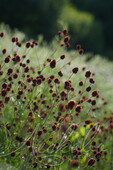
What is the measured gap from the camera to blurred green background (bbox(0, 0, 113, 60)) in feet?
81.5

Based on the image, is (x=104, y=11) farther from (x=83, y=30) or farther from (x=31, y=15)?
(x=31, y=15)

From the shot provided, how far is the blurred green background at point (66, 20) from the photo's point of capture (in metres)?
24.8

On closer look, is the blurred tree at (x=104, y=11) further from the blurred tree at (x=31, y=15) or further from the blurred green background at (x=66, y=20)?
the blurred tree at (x=31, y=15)

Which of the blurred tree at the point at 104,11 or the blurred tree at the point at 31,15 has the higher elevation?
the blurred tree at the point at 104,11

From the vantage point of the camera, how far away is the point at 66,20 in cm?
2783

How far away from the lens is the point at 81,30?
28156 millimetres

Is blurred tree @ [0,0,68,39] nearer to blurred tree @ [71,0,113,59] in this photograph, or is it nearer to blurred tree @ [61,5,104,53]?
blurred tree @ [61,5,104,53]

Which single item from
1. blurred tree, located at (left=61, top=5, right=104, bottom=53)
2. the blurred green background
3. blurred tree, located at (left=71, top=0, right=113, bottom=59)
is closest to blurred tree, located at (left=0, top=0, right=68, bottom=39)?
the blurred green background

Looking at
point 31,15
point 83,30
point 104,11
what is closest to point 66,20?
point 83,30

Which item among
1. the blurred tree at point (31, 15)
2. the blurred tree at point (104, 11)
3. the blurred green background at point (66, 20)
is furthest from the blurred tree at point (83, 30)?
the blurred tree at point (104, 11)

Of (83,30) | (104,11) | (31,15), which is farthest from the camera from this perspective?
(104,11)

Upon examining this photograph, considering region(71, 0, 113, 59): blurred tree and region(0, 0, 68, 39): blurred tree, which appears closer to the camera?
region(0, 0, 68, 39): blurred tree

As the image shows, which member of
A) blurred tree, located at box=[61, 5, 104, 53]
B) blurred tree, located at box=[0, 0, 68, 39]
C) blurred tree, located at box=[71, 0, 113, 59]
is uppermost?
blurred tree, located at box=[71, 0, 113, 59]

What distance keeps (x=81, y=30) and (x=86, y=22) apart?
869 mm
